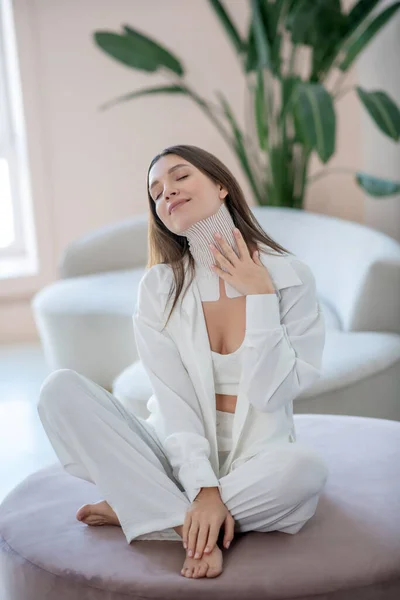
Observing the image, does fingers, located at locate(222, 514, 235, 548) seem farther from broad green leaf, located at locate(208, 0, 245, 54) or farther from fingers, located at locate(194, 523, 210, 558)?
broad green leaf, located at locate(208, 0, 245, 54)

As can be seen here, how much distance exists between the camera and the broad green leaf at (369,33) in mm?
3420

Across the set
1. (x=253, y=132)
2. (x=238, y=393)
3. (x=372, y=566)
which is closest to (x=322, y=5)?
(x=253, y=132)

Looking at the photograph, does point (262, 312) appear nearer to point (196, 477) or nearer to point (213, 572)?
point (196, 477)

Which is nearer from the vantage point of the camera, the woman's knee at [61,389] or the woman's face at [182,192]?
the woman's knee at [61,389]

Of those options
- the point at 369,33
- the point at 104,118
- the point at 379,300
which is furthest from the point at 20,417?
the point at 369,33

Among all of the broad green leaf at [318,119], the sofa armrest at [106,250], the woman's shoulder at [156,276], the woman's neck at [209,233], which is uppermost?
the broad green leaf at [318,119]

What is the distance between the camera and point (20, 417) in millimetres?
3287

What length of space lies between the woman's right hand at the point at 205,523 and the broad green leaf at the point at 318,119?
1.72m

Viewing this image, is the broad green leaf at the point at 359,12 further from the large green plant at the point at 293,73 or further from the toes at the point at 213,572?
the toes at the point at 213,572

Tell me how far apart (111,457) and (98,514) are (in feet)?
0.44

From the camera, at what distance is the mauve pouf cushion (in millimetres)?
1471

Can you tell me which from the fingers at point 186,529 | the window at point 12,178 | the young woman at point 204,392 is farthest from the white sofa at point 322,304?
the fingers at point 186,529

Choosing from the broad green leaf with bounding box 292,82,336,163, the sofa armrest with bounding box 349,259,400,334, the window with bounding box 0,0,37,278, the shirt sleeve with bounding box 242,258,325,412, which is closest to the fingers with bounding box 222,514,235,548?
the shirt sleeve with bounding box 242,258,325,412

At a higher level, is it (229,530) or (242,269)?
(242,269)
